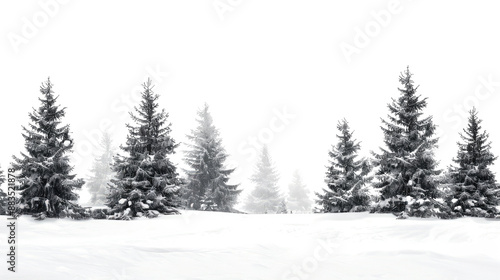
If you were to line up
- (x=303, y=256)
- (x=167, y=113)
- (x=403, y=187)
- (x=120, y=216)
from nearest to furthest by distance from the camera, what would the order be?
(x=303, y=256), (x=120, y=216), (x=403, y=187), (x=167, y=113)

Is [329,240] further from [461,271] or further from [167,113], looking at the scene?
[167,113]

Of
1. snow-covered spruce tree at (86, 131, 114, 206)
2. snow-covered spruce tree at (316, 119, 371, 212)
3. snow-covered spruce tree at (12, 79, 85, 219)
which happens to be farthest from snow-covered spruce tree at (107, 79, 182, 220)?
snow-covered spruce tree at (86, 131, 114, 206)

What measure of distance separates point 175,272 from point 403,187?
54.0 feet

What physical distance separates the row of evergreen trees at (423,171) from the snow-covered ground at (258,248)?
193 centimetres

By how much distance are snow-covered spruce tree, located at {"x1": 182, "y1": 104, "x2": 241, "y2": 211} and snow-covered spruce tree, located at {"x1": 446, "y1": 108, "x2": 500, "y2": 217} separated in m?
18.9

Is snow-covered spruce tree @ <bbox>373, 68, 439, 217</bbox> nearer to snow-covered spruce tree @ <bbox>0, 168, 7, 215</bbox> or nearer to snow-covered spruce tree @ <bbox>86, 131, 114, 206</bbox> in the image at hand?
snow-covered spruce tree @ <bbox>0, 168, 7, 215</bbox>

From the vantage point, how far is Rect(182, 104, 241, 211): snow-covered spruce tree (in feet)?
103

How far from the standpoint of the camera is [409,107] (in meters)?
21.1

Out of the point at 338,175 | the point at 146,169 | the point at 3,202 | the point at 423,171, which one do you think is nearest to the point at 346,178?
the point at 338,175

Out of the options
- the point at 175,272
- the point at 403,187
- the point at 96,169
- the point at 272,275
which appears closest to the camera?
the point at 175,272

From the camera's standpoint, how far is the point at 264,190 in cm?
4334

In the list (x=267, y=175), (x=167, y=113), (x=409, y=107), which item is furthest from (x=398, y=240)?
(x=267, y=175)

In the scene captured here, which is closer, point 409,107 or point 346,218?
point 346,218

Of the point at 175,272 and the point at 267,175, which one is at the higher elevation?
the point at 267,175
